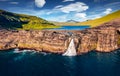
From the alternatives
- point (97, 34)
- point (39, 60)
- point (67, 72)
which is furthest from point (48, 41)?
point (67, 72)

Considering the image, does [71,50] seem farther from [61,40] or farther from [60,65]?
[60,65]

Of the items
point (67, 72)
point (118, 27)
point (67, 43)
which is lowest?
point (67, 72)

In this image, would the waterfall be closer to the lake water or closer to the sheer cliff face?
the sheer cliff face

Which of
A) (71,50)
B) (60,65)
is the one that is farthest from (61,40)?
(60,65)

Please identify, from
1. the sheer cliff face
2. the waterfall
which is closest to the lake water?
the waterfall

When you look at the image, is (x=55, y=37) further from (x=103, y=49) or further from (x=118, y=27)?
(x=118, y=27)

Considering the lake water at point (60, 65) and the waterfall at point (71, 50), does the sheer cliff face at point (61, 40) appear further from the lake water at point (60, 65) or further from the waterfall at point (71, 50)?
the lake water at point (60, 65)
